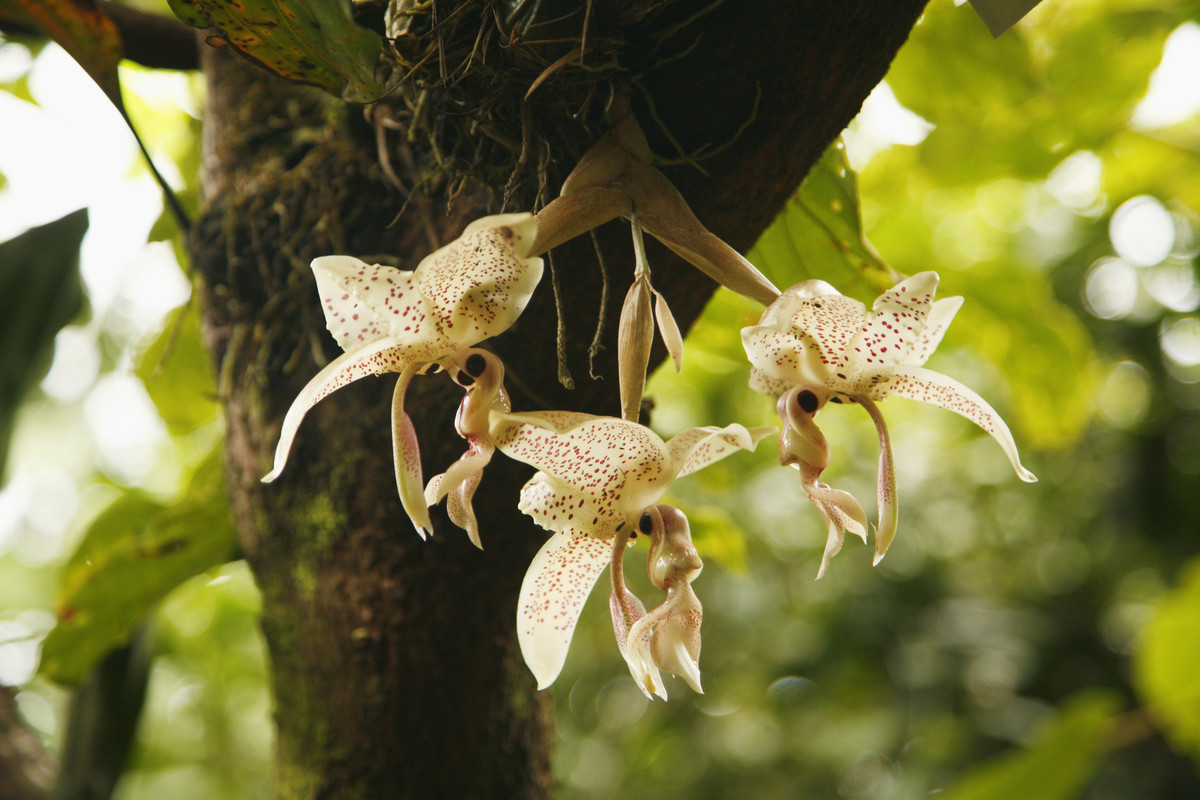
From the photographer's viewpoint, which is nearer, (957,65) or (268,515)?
(268,515)

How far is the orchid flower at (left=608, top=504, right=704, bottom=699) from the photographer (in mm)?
283

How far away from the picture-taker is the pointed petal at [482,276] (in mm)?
267

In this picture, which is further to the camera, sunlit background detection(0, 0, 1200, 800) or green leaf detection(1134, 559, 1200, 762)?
sunlit background detection(0, 0, 1200, 800)

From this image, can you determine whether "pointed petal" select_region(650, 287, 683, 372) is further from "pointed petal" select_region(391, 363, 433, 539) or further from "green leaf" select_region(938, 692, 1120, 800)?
"green leaf" select_region(938, 692, 1120, 800)

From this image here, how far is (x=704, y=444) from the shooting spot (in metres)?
0.30

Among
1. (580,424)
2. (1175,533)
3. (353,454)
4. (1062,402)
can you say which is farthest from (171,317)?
(1175,533)

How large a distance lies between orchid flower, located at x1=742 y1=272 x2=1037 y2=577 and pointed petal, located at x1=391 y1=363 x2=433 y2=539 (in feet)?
0.44

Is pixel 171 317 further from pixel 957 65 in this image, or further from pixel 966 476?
pixel 966 476

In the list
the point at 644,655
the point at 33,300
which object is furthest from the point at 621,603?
the point at 33,300

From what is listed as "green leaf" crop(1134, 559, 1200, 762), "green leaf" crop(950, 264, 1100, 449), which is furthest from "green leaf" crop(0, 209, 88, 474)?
"green leaf" crop(1134, 559, 1200, 762)

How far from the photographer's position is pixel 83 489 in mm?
2561

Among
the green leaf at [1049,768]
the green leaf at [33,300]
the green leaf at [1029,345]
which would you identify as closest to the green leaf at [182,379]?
the green leaf at [33,300]

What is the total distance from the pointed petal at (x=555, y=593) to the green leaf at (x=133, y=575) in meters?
0.51

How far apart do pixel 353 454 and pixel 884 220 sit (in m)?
0.97
